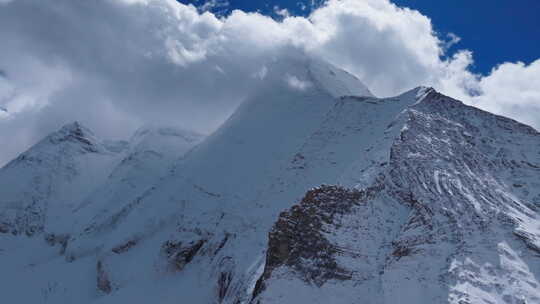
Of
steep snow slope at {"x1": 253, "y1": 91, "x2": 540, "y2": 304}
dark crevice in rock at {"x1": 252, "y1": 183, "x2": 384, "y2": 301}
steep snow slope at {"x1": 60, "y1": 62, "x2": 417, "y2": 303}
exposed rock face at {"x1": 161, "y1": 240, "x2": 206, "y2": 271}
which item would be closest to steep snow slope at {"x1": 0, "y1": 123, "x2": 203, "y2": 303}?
steep snow slope at {"x1": 60, "y1": 62, "x2": 417, "y2": 303}

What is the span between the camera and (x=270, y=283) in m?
32.8

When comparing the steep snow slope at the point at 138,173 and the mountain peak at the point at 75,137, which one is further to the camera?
the mountain peak at the point at 75,137

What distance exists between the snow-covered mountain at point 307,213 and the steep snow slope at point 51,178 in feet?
2.18

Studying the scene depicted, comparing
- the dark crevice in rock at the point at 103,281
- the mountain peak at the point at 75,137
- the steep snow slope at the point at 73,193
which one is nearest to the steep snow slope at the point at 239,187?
the dark crevice in rock at the point at 103,281

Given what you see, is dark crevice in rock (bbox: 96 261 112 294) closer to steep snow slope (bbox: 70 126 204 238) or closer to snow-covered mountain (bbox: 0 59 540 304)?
snow-covered mountain (bbox: 0 59 540 304)

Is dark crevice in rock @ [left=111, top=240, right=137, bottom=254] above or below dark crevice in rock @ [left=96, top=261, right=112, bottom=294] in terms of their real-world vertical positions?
above

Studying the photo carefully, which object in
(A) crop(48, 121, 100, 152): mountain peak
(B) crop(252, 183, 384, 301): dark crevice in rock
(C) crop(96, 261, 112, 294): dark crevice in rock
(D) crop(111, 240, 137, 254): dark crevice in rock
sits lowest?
(C) crop(96, 261, 112, 294): dark crevice in rock

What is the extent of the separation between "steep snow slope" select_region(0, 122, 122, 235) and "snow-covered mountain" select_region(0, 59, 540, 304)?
0.66 metres

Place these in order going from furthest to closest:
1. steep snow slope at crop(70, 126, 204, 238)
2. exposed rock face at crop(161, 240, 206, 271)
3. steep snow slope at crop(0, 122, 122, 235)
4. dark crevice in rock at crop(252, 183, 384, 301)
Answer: steep snow slope at crop(0, 122, 122, 235), steep snow slope at crop(70, 126, 204, 238), exposed rock face at crop(161, 240, 206, 271), dark crevice in rock at crop(252, 183, 384, 301)

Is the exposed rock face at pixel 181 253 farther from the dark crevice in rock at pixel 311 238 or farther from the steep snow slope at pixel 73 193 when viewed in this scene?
the dark crevice in rock at pixel 311 238

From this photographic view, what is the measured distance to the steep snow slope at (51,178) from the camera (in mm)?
111750

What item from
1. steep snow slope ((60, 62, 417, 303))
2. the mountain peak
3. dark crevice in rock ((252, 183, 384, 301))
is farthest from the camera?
the mountain peak

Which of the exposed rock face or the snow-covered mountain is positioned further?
the exposed rock face

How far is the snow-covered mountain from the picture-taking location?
107 ft
